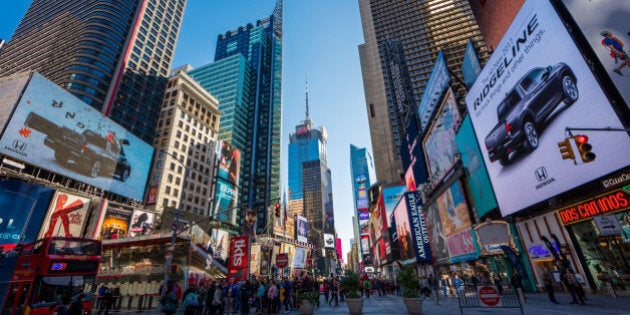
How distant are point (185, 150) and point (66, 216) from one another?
39.9m

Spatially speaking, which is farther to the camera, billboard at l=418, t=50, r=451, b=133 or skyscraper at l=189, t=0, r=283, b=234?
skyscraper at l=189, t=0, r=283, b=234

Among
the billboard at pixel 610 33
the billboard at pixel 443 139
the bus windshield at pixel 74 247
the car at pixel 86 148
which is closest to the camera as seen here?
the bus windshield at pixel 74 247

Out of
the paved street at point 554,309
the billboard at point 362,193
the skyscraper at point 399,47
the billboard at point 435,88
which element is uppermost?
the skyscraper at point 399,47

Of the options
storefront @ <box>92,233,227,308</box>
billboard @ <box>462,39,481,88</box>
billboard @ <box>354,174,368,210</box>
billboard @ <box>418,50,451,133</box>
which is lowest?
storefront @ <box>92,233,227,308</box>

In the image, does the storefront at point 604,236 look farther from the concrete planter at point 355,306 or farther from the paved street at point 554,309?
the concrete planter at point 355,306

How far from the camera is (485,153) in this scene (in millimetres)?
26062

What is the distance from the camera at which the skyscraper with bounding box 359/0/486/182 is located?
8900 cm

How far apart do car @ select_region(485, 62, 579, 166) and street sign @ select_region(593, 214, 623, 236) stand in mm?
5573

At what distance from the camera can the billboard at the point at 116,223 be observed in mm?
48656

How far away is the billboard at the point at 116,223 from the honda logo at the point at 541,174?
57168 millimetres

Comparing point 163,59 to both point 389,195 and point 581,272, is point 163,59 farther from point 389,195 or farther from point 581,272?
point 581,272

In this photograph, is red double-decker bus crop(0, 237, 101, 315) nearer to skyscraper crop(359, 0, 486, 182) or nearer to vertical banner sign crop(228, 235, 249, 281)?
vertical banner sign crop(228, 235, 249, 281)

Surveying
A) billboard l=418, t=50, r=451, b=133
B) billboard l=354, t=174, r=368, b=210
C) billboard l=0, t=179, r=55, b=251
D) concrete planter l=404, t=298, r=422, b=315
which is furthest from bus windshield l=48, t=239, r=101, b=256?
billboard l=354, t=174, r=368, b=210

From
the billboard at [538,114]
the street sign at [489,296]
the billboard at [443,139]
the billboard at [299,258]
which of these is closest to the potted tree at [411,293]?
the street sign at [489,296]
